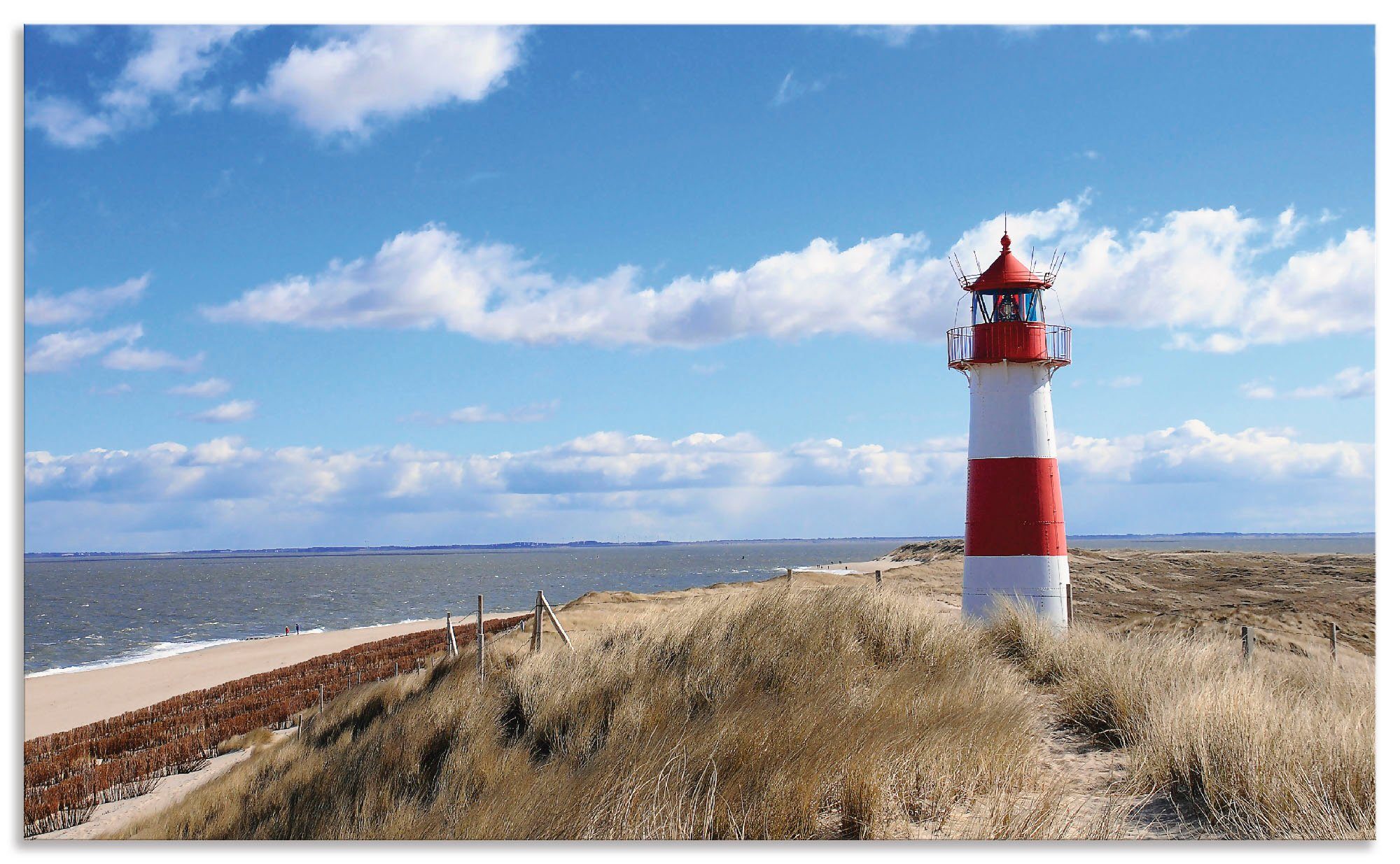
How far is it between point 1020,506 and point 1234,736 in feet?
17.6

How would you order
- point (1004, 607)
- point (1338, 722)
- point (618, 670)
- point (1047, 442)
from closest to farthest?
point (1338, 722), point (618, 670), point (1004, 607), point (1047, 442)

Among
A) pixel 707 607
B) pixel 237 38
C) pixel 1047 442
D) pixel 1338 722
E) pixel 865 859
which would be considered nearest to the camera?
pixel 865 859

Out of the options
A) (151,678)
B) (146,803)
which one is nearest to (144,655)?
(151,678)

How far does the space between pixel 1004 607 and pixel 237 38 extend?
25.8ft

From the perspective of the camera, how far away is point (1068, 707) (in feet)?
19.8

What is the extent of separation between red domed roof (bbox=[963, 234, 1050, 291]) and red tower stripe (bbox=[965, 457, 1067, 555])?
188cm

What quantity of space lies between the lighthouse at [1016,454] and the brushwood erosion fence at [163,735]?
8815 millimetres

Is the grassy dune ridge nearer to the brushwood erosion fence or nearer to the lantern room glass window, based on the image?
the brushwood erosion fence

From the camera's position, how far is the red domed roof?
10.0m

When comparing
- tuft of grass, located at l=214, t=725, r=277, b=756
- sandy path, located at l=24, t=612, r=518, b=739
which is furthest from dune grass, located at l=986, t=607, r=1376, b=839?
sandy path, located at l=24, t=612, r=518, b=739

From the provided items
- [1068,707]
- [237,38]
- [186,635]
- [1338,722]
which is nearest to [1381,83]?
[1338,722]

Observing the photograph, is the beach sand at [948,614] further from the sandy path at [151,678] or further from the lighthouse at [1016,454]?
the lighthouse at [1016,454]

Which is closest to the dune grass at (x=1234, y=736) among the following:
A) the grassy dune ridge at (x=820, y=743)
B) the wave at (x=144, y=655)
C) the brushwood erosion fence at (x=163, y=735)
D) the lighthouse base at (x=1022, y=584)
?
the grassy dune ridge at (x=820, y=743)
